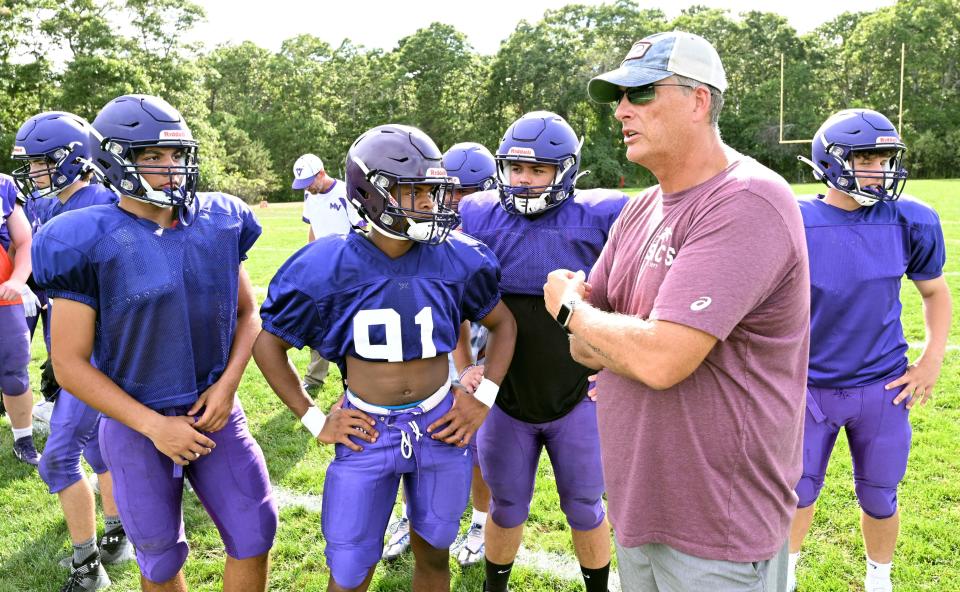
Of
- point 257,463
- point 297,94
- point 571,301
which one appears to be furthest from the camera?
point 297,94

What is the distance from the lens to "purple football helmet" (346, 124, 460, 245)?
9.24ft

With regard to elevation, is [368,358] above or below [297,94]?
below

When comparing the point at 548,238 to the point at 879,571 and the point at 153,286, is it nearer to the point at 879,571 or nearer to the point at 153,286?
the point at 153,286

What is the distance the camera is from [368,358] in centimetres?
280

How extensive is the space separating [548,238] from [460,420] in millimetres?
1004

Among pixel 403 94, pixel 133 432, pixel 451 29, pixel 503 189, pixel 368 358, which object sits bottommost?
pixel 133 432

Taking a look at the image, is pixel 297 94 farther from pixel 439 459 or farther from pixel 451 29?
pixel 439 459

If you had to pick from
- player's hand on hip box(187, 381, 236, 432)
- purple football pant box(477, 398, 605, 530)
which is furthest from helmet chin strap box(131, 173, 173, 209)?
purple football pant box(477, 398, 605, 530)

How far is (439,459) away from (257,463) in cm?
80

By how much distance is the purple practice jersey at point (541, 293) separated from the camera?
3387 millimetres

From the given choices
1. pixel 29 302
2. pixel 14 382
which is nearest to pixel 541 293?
pixel 29 302

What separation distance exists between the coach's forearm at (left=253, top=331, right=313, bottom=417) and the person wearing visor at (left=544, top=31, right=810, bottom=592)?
121 centimetres

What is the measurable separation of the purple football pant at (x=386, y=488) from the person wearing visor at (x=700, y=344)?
0.82m

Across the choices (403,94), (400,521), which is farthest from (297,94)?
(400,521)
